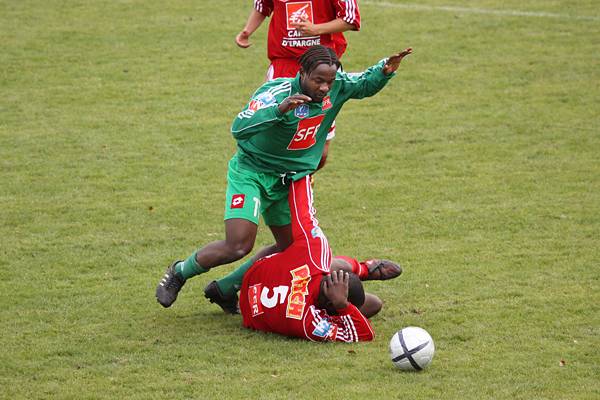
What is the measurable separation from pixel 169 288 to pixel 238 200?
848 millimetres

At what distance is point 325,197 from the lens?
1100 centimetres

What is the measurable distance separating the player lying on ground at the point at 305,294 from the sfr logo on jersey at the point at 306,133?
1.33 ft

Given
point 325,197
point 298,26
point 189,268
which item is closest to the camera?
point 189,268

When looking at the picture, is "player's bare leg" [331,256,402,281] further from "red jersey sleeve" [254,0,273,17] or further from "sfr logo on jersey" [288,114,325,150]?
"red jersey sleeve" [254,0,273,17]

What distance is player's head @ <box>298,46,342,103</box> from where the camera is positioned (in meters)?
7.56

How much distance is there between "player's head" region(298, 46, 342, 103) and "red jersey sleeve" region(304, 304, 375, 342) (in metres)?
1.55

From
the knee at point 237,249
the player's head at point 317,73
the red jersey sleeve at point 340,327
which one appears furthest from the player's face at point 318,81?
the red jersey sleeve at point 340,327

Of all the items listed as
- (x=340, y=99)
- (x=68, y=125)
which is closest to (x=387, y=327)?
(x=340, y=99)

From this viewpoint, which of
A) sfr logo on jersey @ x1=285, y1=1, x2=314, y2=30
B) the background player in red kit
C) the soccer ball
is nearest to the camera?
the soccer ball

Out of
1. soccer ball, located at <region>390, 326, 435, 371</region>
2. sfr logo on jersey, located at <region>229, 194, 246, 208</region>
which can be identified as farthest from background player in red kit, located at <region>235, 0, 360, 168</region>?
soccer ball, located at <region>390, 326, 435, 371</region>

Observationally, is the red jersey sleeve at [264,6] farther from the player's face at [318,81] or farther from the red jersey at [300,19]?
the player's face at [318,81]

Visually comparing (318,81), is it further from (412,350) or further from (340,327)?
(412,350)

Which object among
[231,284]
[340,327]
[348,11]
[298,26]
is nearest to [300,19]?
[298,26]

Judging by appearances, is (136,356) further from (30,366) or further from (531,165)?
(531,165)
